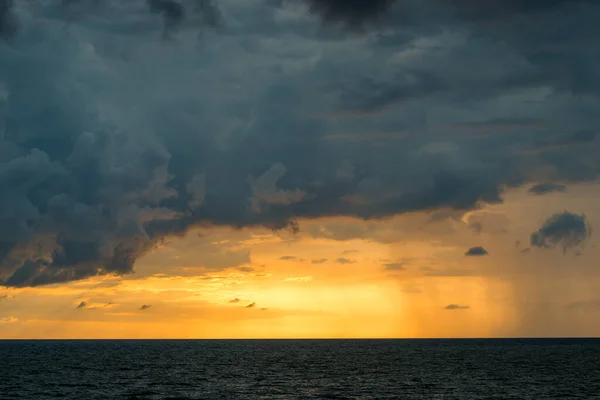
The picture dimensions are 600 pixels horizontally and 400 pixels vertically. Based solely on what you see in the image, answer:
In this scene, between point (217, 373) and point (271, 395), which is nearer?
point (271, 395)

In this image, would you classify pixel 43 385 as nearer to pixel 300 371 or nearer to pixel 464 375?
pixel 300 371

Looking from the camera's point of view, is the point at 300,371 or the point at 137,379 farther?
the point at 300,371

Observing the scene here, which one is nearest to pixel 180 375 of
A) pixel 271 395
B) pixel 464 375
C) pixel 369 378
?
pixel 369 378

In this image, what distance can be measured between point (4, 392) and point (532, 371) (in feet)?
335

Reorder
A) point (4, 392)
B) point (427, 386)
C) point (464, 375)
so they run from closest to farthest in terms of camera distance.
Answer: point (4, 392) < point (427, 386) < point (464, 375)

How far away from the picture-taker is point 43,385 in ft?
374

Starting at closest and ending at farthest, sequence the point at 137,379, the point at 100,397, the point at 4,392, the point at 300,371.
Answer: the point at 100,397
the point at 4,392
the point at 137,379
the point at 300,371

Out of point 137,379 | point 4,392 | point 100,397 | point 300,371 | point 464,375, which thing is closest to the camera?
point 100,397

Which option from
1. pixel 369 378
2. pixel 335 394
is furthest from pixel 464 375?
pixel 335 394

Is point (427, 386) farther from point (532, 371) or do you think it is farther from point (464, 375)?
point (532, 371)

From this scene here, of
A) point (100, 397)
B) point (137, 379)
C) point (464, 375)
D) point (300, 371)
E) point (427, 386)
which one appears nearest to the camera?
point (100, 397)

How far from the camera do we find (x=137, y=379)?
12688 cm

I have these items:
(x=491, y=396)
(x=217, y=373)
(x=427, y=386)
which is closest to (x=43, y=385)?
(x=217, y=373)

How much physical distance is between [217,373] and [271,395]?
48477 millimetres
